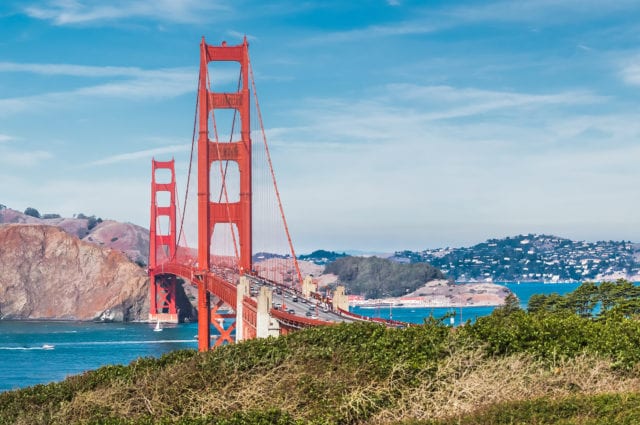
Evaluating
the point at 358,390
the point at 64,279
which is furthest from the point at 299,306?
the point at 64,279

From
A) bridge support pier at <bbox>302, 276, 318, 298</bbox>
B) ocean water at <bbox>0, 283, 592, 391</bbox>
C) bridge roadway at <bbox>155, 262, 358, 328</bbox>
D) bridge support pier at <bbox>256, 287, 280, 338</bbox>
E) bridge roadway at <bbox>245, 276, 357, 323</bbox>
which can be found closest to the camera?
bridge roadway at <bbox>155, 262, 358, 328</bbox>

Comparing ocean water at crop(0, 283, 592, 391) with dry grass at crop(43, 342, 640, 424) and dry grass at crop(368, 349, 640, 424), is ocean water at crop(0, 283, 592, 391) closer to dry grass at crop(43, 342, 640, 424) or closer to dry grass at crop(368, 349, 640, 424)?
dry grass at crop(368, 349, 640, 424)

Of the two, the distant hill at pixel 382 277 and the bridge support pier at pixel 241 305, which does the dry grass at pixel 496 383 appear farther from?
the distant hill at pixel 382 277

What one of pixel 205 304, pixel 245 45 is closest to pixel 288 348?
pixel 205 304

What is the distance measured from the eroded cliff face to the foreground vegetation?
9782cm

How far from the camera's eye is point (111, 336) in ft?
294

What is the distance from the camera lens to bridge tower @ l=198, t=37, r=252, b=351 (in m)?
57.4

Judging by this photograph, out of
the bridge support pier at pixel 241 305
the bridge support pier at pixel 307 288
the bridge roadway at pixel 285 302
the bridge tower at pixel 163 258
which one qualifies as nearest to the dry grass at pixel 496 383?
the bridge roadway at pixel 285 302

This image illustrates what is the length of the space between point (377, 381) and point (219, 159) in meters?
44.2

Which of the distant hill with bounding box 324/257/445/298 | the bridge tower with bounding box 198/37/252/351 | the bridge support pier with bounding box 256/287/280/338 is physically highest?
the bridge tower with bounding box 198/37/252/351

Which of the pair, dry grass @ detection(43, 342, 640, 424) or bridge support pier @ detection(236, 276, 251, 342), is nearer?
dry grass @ detection(43, 342, 640, 424)

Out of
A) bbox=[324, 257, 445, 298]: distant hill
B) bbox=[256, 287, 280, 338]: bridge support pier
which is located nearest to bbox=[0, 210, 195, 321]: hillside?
bbox=[324, 257, 445, 298]: distant hill

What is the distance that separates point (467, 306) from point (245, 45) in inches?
4204

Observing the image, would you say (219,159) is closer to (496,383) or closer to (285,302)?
(285,302)
